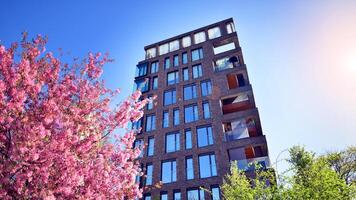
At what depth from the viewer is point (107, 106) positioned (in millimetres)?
8648

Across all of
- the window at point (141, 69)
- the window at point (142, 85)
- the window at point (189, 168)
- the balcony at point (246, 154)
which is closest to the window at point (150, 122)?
the window at point (142, 85)

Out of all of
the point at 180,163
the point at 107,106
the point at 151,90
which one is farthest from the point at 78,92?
the point at 151,90

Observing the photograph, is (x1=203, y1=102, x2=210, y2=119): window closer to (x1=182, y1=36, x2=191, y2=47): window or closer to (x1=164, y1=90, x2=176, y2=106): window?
(x1=164, y1=90, x2=176, y2=106): window

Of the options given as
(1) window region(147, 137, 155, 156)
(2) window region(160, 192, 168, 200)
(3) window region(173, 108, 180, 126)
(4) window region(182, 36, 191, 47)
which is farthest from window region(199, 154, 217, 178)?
(4) window region(182, 36, 191, 47)

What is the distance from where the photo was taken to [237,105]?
27172 mm

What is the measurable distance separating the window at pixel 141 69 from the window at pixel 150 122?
6.62m

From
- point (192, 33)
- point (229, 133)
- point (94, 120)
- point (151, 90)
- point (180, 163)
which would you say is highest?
point (192, 33)

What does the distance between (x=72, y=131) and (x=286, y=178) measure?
8.42m

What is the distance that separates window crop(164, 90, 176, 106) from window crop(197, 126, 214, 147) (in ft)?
17.1

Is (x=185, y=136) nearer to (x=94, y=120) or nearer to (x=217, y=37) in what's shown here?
(x=217, y=37)

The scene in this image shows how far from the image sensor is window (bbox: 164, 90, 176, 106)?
96.2 ft

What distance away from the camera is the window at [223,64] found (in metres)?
29.3

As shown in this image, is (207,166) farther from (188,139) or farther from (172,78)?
(172,78)

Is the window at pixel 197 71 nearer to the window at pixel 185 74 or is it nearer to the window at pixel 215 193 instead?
the window at pixel 185 74
